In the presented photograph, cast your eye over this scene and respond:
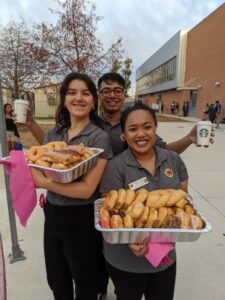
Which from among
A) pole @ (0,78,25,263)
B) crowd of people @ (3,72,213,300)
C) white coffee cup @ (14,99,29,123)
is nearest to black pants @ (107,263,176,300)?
crowd of people @ (3,72,213,300)

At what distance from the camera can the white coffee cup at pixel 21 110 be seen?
7.76 ft

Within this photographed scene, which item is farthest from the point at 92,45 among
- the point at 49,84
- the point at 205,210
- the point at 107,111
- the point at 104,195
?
the point at 104,195

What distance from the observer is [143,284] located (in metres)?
1.90

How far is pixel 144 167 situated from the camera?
74.9 inches

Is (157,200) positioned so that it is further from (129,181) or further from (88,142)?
(88,142)

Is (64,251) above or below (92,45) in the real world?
below

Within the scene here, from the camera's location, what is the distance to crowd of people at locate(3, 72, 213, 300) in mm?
1833

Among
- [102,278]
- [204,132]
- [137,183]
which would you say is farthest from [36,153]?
[102,278]

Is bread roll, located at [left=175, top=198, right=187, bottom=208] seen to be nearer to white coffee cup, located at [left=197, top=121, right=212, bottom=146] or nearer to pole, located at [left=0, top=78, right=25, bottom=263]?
white coffee cup, located at [left=197, top=121, right=212, bottom=146]

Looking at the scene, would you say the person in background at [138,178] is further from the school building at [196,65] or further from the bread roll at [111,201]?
the school building at [196,65]

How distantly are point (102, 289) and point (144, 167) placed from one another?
4.45ft

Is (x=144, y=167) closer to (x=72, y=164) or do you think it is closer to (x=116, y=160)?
(x=116, y=160)

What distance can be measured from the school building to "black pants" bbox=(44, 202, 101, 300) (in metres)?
24.7

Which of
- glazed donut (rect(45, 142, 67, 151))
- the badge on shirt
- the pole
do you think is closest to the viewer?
glazed donut (rect(45, 142, 67, 151))
